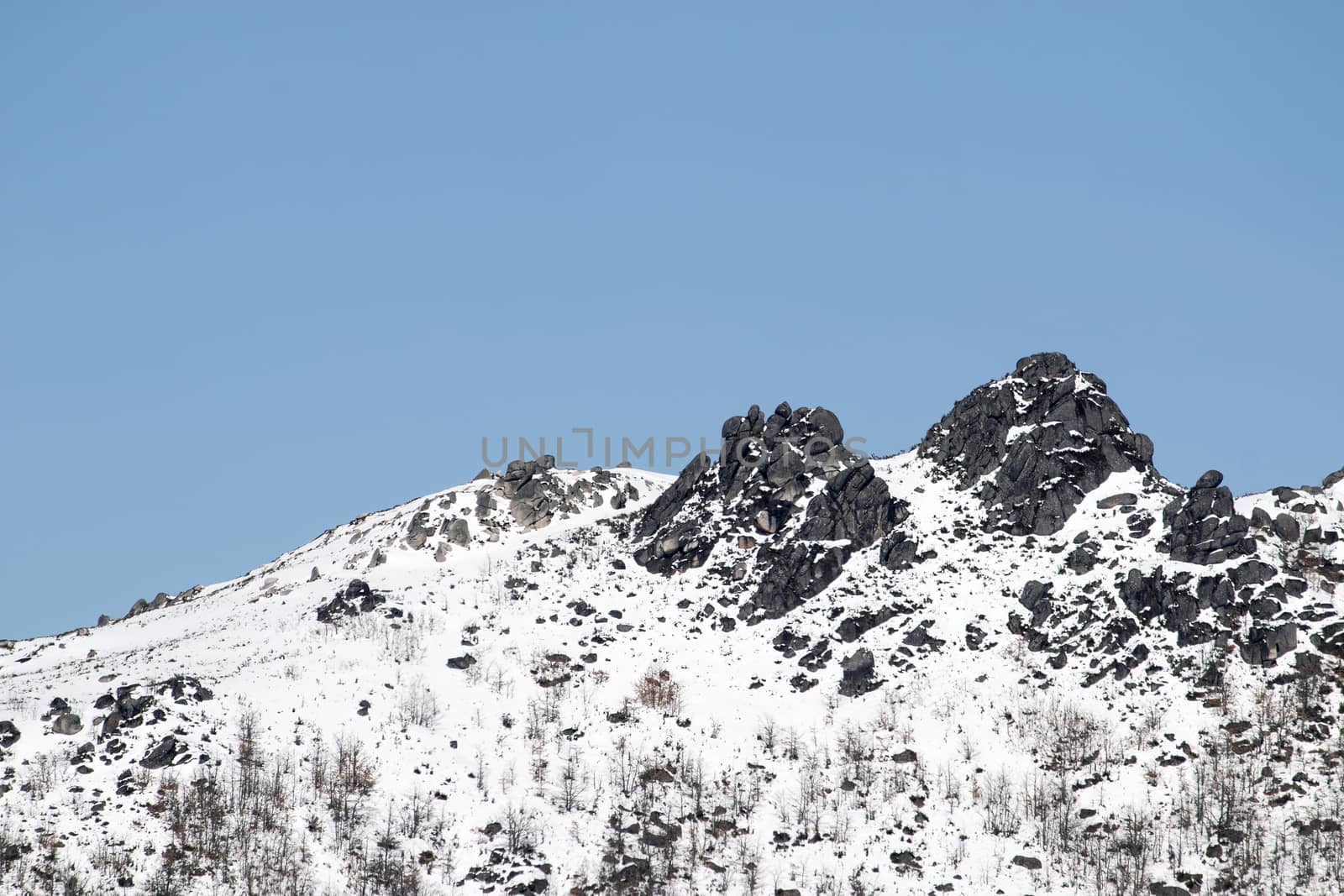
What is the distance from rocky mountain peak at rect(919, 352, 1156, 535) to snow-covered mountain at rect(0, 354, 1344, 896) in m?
0.25

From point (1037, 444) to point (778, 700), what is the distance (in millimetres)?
27202

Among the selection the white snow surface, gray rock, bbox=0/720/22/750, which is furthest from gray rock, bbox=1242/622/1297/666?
gray rock, bbox=0/720/22/750

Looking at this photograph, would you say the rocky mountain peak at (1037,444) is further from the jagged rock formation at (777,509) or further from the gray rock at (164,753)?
the gray rock at (164,753)

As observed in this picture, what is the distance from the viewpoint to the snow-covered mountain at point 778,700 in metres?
66.9

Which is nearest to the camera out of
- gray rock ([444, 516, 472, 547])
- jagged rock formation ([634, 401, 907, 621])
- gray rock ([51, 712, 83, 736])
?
gray rock ([51, 712, 83, 736])

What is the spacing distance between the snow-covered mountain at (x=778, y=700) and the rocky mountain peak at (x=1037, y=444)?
9.8 inches

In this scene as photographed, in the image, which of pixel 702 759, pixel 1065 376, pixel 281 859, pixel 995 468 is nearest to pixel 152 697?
pixel 281 859

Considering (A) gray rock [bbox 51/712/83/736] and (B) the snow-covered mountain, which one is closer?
(B) the snow-covered mountain

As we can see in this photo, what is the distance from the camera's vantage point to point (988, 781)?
237ft

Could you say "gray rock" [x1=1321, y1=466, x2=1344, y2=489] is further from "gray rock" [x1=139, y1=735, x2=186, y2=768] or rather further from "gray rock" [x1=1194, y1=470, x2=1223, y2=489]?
"gray rock" [x1=139, y1=735, x2=186, y2=768]

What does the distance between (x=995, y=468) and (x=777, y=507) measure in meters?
14.6

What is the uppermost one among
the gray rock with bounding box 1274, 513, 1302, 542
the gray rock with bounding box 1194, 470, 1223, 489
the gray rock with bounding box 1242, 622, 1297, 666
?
the gray rock with bounding box 1194, 470, 1223, 489

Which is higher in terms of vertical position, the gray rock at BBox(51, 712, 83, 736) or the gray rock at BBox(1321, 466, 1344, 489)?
the gray rock at BBox(1321, 466, 1344, 489)

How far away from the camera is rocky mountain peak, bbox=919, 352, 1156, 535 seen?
307 ft
